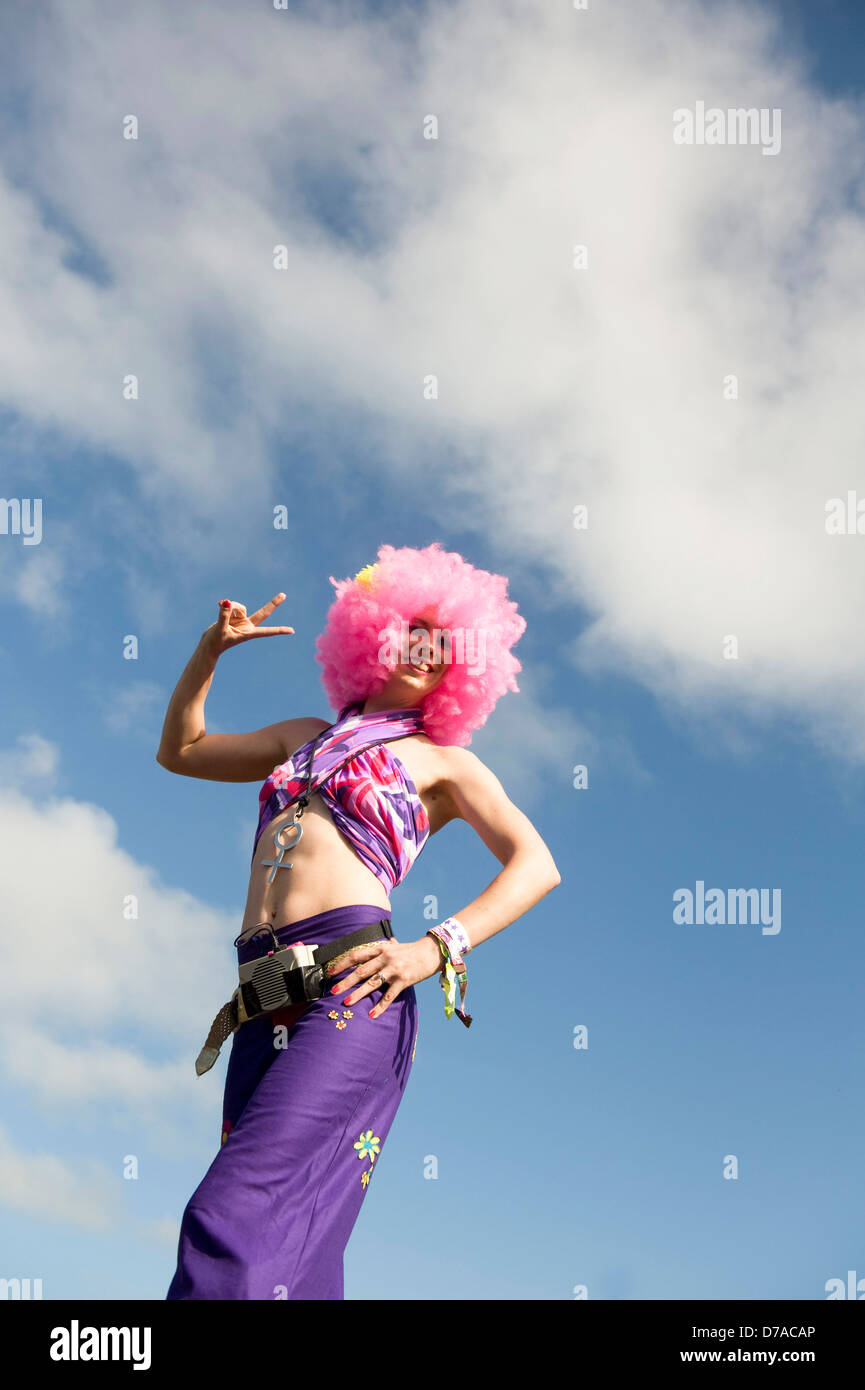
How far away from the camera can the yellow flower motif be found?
336 cm

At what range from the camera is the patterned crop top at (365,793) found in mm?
3855

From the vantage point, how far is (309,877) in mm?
3695

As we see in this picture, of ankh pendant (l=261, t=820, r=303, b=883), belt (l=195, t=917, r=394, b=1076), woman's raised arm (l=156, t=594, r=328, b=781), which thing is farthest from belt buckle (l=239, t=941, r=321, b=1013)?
woman's raised arm (l=156, t=594, r=328, b=781)

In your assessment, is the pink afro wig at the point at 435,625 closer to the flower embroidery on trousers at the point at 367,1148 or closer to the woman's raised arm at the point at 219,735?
the woman's raised arm at the point at 219,735

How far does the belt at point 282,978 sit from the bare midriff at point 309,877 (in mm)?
106

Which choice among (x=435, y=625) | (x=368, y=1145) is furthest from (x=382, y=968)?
(x=435, y=625)

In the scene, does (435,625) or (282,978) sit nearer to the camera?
(282,978)

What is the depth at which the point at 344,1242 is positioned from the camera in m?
3.26

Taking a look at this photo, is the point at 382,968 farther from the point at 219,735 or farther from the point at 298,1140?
the point at 219,735

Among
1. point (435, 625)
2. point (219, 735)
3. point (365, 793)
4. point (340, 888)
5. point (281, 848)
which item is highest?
point (435, 625)

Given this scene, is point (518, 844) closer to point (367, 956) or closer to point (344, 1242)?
point (367, 956)

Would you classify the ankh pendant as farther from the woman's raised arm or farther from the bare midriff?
the woman's raised arm

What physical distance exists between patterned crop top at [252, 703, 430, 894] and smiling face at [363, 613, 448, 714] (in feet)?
0.76

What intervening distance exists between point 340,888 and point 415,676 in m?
1.15
